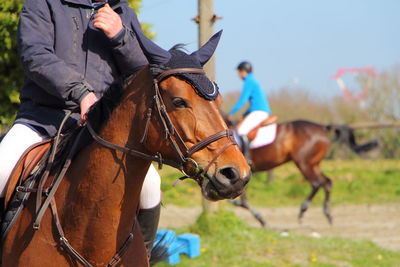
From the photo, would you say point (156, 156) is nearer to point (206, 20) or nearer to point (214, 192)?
point (214, 192)

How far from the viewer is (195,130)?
10.1 ft

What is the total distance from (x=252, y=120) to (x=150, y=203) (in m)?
9.12

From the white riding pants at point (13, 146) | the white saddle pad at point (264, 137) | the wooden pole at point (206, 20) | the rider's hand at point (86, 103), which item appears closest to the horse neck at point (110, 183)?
the rider's hand at point (86, 103)

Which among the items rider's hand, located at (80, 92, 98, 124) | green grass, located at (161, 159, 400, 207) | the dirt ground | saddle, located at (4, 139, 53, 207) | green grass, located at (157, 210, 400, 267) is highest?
rider's hand, located at (80, 92, 98, 124)

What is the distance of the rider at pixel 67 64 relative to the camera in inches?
141

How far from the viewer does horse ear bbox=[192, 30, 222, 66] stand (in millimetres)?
3344

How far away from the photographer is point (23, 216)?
11.7 feet

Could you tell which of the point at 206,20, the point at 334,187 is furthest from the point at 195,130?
the point at 334,187

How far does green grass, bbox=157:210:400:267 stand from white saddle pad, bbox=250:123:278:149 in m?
3.88

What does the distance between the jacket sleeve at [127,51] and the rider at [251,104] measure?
8.67 meters

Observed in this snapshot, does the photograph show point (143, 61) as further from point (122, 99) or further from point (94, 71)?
point (122, 99)

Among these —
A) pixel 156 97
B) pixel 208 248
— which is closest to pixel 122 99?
pixel 156 97

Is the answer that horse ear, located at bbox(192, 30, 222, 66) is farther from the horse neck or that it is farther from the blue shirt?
the blue shirt

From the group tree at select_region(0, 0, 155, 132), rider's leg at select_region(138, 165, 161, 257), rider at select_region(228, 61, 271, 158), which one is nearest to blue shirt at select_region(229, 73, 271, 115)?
rider at select_region(228, 61, 271, 158)
